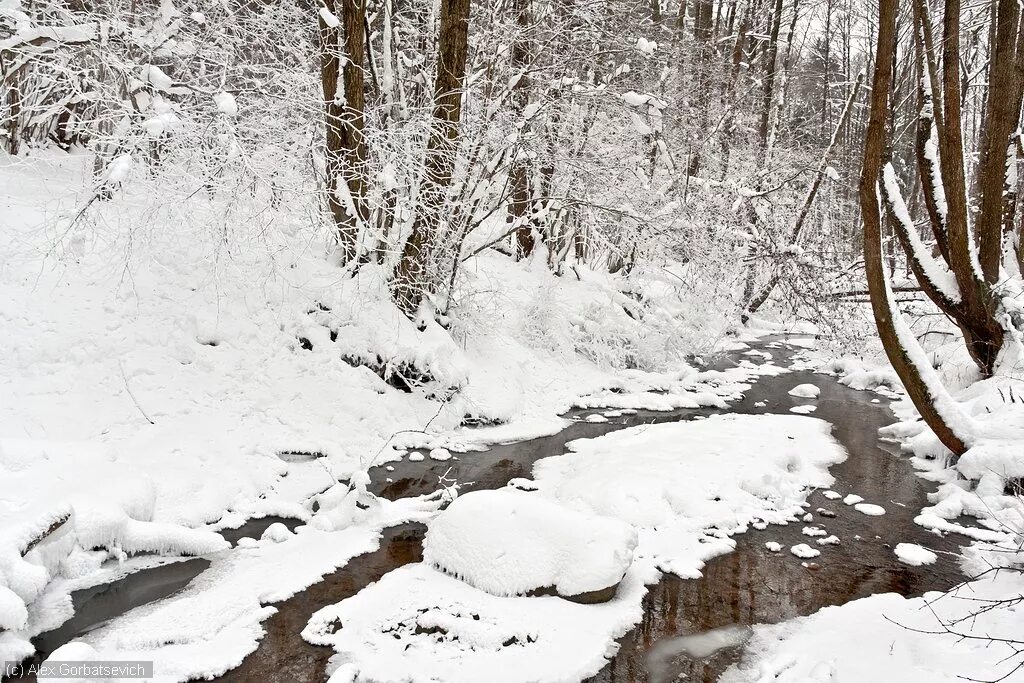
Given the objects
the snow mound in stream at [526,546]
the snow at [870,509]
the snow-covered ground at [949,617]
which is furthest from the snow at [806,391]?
the snow mound in stream at [526,546]

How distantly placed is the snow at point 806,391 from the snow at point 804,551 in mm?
6326

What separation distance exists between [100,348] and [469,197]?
4915 mm

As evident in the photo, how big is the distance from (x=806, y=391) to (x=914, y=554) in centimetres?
627

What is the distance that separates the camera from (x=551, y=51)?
1139 cm

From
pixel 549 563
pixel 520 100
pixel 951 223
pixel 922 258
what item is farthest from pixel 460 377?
pixel 951 223

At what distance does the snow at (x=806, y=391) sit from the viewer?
12062 mm

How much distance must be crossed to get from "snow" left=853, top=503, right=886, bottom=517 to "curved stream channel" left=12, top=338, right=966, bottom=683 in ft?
0.24

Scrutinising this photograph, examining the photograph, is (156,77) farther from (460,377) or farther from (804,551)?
(804,551)

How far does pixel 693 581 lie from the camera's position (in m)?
5.62

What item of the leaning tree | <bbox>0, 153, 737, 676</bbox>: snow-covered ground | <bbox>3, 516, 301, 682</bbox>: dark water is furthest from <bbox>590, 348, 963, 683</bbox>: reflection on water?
<bbox>3, 516, 301, 682</bbox>: dark water

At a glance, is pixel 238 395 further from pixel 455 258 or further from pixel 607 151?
pixel 607 151

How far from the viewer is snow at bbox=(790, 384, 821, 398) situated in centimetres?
1206

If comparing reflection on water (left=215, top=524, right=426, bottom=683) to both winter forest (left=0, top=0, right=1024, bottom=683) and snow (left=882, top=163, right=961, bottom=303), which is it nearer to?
winter forest (left=0, top=0, right=1024, bottom=683)

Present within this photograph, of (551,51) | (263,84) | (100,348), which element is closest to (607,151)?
(551,51)
